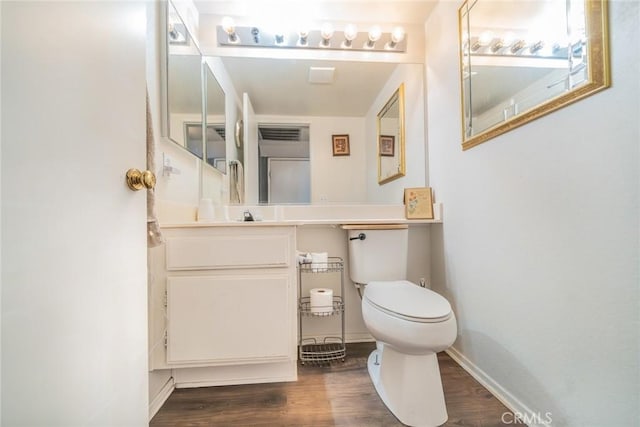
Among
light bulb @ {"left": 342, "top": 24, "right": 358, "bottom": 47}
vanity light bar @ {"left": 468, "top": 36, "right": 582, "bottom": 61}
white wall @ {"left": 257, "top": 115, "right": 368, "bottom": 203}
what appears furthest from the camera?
white wall @ {"left": 257, "top": 115, "right": 368, "bottom": 203}

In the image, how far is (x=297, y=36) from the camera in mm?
1746

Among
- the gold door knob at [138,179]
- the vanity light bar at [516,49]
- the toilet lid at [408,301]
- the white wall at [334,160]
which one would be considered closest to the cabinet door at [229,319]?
the toilet lid at [408,301]

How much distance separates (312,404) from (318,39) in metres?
2.05

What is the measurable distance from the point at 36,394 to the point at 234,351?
877 millimetres

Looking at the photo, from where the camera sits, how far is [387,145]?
193 centimetres

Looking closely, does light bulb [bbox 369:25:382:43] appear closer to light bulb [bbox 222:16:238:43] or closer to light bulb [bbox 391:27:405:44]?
light bulb [bbox 391:27:405:44]

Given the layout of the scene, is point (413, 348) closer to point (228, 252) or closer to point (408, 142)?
point (228, 252)

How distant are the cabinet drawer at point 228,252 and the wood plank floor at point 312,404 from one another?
59 centimetres

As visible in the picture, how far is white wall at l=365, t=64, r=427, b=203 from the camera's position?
1.84 meters

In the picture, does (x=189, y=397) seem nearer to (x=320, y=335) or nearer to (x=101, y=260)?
(x=320, y=335)

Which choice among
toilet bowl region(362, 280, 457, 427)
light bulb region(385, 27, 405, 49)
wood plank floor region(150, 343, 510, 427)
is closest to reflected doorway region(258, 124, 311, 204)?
light bulb region(385, 27, 405, 49)

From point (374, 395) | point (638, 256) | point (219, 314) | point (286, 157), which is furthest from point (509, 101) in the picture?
point (219, 314)

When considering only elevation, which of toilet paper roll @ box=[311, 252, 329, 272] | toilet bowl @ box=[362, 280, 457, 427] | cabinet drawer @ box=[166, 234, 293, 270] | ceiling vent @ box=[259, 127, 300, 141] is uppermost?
ceiling vent @ box=[259, 127, 300, 141]

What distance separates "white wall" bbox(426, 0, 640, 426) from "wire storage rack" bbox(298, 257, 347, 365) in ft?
2.19
